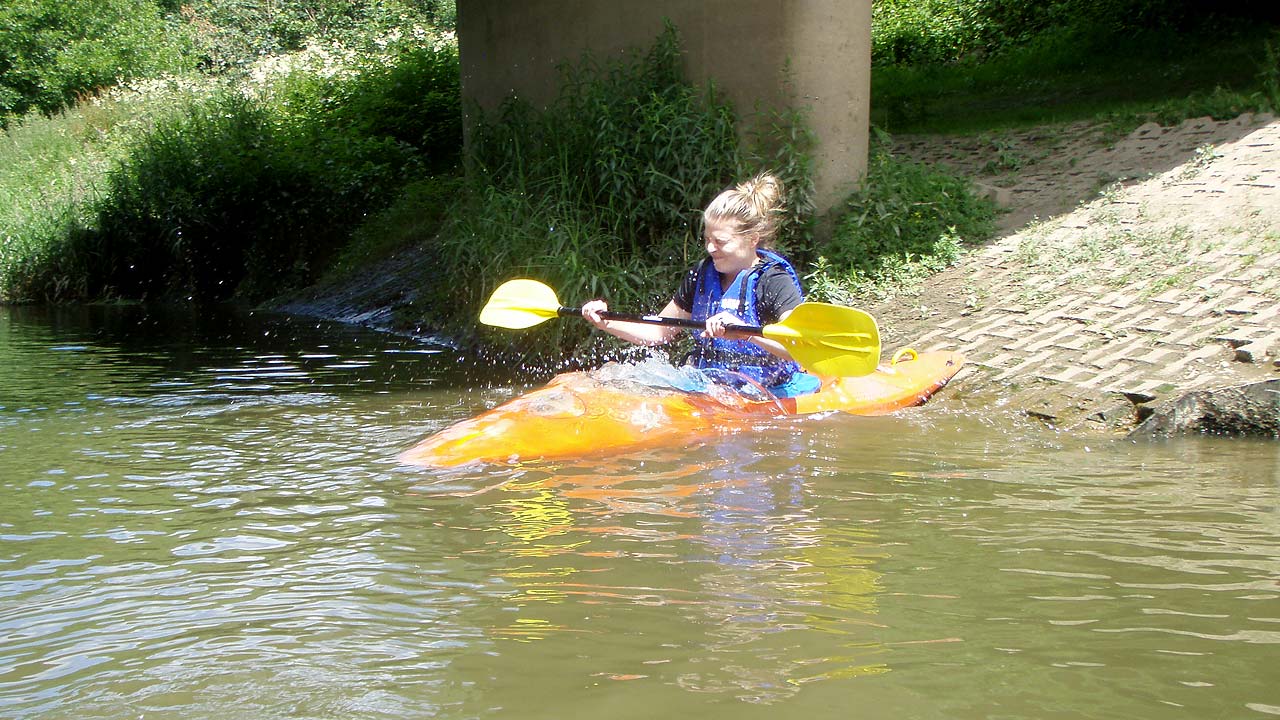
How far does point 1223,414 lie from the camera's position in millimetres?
4664

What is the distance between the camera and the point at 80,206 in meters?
14.2

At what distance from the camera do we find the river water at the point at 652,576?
2307 millimetres

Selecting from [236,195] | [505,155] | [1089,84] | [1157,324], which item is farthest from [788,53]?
[236,195]

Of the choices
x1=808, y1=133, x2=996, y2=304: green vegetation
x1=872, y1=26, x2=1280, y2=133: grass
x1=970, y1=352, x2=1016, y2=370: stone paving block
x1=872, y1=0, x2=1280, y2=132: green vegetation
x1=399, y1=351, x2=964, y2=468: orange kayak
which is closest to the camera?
x1=399, y1=351, x2=964, y2=468: orange kayak

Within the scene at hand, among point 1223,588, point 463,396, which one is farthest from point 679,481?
point 463,396

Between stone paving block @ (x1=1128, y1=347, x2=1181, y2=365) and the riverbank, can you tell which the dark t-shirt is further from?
stone paving block @ (x1=1128, y1=347, x2=1181, y2=365)

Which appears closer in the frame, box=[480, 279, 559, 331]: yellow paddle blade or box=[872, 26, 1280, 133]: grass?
box=[480, 279, 559, 331]: yellow paddle blade

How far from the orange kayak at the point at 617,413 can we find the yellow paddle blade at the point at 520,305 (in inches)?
24.3

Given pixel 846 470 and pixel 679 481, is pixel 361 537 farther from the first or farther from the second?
pixel 846 470

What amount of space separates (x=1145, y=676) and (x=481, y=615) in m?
1.41

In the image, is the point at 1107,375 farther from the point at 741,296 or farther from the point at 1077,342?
the point at 741,296

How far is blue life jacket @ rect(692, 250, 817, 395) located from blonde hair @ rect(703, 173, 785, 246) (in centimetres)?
18

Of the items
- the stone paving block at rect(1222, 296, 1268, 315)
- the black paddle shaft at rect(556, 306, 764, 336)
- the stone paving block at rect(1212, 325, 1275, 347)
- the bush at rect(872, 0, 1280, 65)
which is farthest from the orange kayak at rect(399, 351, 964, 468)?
the bush at rect(872, 0, 1280, 65)

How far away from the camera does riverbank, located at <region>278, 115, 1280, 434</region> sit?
518 centimetres
